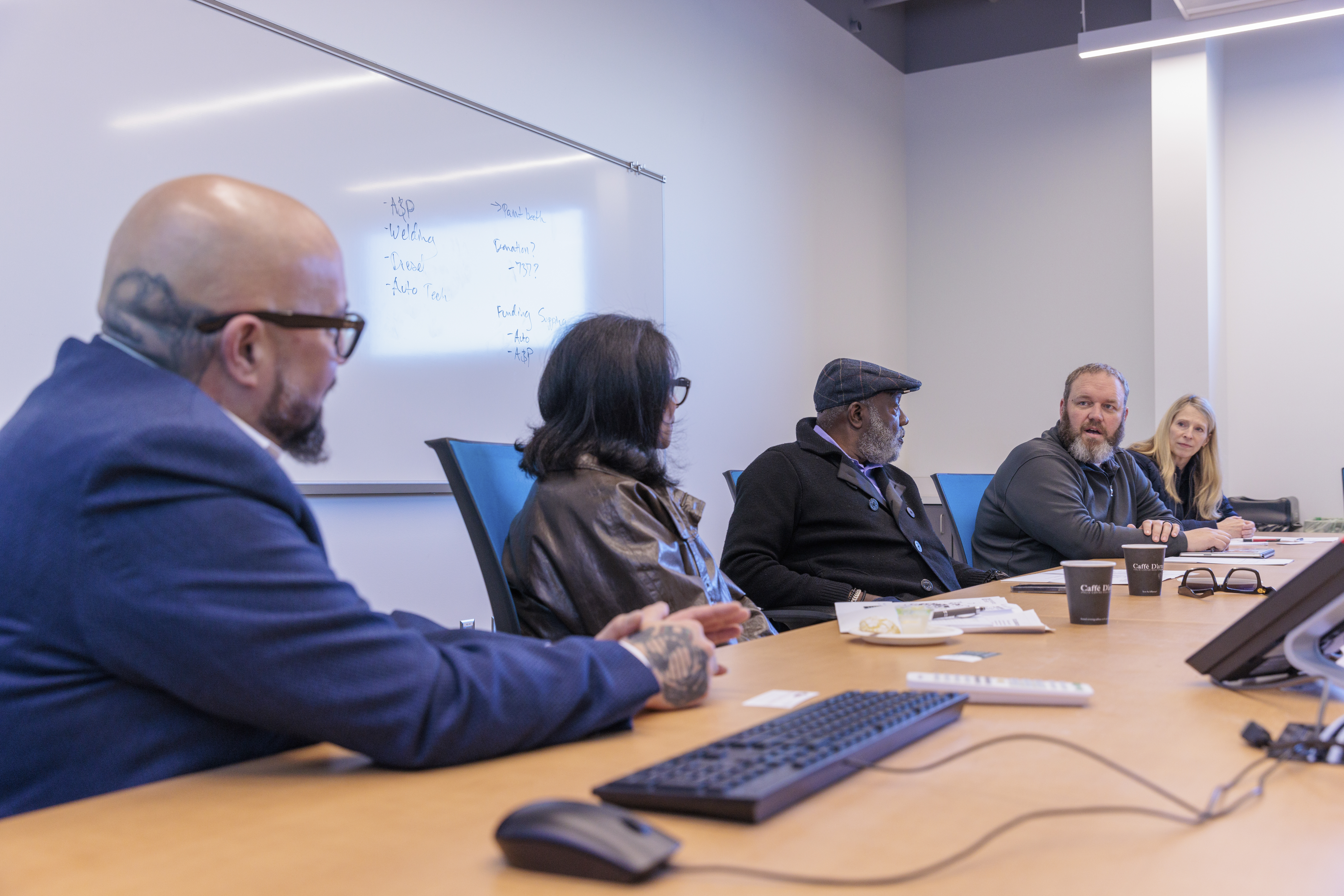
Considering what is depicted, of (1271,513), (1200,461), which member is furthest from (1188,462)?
(1271,513)

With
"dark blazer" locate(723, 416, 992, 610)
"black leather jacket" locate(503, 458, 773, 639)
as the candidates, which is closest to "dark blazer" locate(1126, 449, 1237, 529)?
"dark blazer" locate(723, 416, 992, 610)

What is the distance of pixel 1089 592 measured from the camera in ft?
5.56

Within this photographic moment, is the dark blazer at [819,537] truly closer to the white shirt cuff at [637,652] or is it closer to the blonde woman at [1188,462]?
the white shirt cuff at [637,652]

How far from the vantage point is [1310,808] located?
2.47ft

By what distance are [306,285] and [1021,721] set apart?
2.52ft

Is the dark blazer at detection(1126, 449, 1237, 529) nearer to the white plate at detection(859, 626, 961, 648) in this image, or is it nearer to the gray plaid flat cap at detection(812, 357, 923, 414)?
the gray plaid flat cap at detection(812, 357, 923, 414)

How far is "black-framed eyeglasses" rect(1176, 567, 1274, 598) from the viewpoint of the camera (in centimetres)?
207

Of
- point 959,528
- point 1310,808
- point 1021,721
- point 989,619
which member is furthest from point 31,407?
point 959,528

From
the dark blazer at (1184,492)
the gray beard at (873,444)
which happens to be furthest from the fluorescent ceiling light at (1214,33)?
the gray beard at (873,444)

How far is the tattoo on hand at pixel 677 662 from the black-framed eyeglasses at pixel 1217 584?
4.32 feet

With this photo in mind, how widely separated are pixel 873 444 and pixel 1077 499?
2.41ft

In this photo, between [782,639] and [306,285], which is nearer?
[306,285]

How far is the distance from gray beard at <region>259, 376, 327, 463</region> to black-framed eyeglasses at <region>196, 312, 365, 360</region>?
0.18 ft

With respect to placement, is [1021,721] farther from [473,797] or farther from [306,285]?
[306,285]
